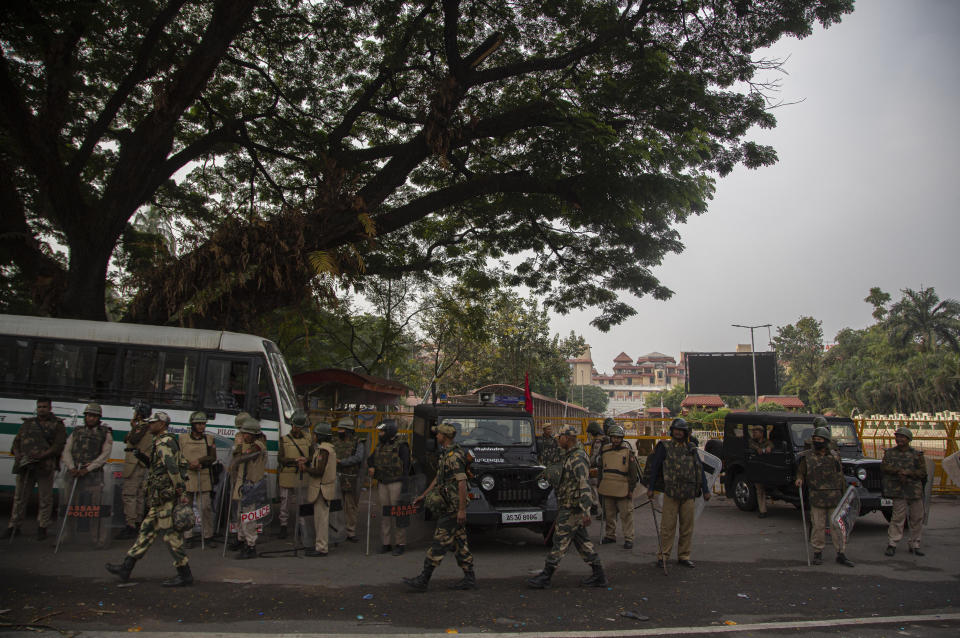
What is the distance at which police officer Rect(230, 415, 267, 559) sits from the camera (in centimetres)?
754

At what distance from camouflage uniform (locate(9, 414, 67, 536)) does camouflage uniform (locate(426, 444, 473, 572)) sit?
19.8 ft

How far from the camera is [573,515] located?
626 cm

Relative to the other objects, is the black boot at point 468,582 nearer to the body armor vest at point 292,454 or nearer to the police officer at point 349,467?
the police officer at point 349,467

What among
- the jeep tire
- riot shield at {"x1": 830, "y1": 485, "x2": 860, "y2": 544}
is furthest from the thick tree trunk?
the jeep tire

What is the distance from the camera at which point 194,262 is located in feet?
38.1

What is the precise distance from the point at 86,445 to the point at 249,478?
92.8 inches

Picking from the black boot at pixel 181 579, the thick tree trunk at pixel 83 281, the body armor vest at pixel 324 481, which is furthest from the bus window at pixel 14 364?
the black boot at pixel 181 579

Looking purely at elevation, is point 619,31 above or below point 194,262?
above

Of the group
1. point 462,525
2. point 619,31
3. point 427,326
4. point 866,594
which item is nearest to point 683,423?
point 866,594

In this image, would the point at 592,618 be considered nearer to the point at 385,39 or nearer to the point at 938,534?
the point at 938,534

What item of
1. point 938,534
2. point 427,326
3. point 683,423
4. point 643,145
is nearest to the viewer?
point 683,423

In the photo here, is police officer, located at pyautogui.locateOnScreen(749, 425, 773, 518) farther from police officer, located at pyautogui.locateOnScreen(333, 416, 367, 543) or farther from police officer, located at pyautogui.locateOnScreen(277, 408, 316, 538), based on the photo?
police officer, located at pyautogui.locateOnScreen(277, 408, 316, 538)

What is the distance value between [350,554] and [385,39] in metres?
10.8

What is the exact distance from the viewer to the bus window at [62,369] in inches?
386
